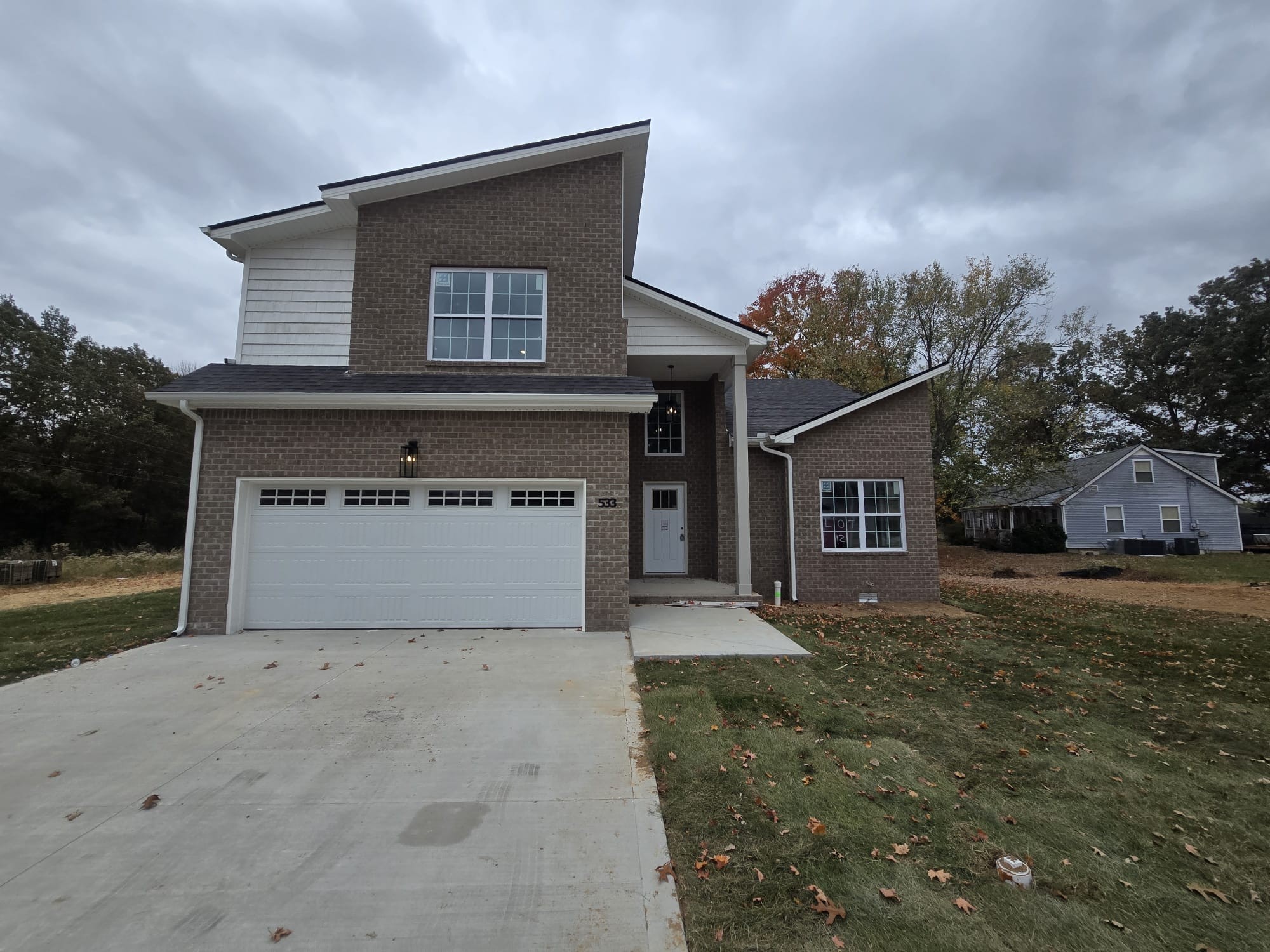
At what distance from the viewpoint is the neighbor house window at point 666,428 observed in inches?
535

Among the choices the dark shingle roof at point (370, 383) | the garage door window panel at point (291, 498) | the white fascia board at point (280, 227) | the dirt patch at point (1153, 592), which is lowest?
the dirt patch at point (1153, 592)

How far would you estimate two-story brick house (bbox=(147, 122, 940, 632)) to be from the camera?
8203 mm

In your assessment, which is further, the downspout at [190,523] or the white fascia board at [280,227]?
the white fascia board at [280,227]

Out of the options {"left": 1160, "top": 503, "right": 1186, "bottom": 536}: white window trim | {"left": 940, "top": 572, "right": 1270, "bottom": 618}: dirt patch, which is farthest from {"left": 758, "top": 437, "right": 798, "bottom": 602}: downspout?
{"left": 1160, "top": 503, "right": 1186, "bottom": 536}: white window trim

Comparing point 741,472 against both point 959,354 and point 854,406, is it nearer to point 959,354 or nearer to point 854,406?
point 854,406

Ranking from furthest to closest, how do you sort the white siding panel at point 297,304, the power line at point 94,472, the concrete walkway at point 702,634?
the power line at point 94,472 < the white siding panel at point 297,304 < the concrete walkway at point 702,634

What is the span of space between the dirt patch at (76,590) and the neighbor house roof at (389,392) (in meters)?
9.06

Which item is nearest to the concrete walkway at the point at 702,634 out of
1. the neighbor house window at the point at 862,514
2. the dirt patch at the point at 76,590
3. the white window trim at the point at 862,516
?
the white window trim at the point at 862,516

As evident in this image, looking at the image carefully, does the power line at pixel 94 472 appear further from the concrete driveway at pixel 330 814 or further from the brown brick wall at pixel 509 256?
the concrete driveway at pixel 330 814

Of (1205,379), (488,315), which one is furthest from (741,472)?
(1205,379)

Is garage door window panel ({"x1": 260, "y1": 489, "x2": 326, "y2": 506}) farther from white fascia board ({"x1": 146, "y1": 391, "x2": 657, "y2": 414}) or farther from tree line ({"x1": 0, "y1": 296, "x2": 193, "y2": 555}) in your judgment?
tree line ({"x1": 0, "y1": 296, "x2": 193, "y2": 555})

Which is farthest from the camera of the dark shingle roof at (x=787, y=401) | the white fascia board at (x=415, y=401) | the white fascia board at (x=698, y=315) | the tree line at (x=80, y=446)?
the tree line at (x=80, y=446)

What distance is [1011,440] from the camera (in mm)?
21688

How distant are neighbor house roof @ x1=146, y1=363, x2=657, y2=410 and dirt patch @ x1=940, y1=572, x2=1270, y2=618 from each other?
13.1 meters
